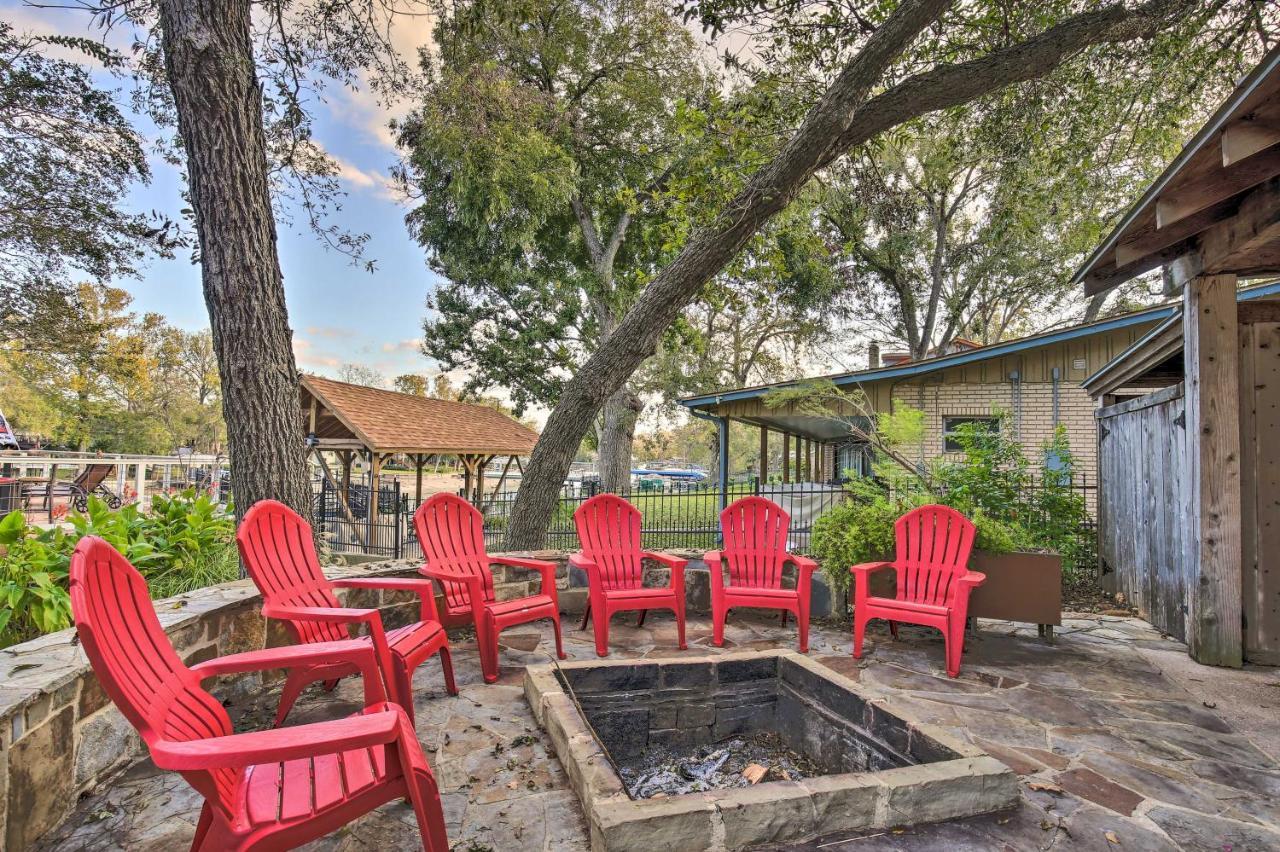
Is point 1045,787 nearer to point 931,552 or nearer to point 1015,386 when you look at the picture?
point 931,552

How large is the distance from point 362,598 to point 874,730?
3.05 metres

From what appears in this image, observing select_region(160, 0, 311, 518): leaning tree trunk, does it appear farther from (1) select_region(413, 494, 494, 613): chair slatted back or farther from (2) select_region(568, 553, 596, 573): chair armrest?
(2) select_region(568, 553, 596, 573): chair armrest

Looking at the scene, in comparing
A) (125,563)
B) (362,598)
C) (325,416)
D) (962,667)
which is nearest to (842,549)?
(962,667)

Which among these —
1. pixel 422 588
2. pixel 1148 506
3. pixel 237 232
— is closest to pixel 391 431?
pixel 237 232

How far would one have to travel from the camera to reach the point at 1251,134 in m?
2.99

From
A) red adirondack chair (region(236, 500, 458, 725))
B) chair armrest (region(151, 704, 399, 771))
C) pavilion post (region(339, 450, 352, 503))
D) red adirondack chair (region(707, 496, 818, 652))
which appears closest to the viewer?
chair armrest (region(151, 704, 399, 771))

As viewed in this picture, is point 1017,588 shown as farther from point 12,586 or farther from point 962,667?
point 12,586

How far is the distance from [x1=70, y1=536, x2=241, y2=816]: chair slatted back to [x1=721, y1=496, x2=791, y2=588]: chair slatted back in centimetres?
332

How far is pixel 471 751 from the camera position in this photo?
2.62m

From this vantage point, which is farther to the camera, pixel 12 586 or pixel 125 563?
pixel 12 586

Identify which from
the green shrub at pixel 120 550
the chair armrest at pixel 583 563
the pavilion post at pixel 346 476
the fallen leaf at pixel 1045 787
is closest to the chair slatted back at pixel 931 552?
the fallen leaf at pixel 1045 787

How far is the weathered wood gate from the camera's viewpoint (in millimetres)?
4242

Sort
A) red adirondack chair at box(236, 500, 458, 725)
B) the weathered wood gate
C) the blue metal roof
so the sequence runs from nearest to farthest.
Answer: red adirondack chair at box(236, 500, 458, 725) → the weathered wood gate → the blue metal roof

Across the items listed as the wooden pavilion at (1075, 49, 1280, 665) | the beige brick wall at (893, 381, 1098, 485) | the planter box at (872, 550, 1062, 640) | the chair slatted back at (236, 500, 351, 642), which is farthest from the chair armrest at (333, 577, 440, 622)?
the beige brick wall at (893, 381, 1098, 485)
